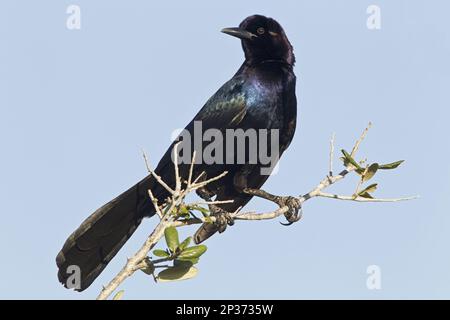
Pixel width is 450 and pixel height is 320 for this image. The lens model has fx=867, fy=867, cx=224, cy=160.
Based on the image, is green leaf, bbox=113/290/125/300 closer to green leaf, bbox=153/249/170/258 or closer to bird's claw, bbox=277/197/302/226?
green leaf, bbox=153/249/170/258

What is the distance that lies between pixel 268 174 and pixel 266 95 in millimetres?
831

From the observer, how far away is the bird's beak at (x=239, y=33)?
917 centimetres

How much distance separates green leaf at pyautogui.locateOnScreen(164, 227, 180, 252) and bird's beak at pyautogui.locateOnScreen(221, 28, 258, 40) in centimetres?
410

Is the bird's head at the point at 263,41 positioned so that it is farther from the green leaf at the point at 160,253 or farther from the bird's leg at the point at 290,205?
the green leaf at the point at 160,253

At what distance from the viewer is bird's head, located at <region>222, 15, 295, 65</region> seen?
30.5ft

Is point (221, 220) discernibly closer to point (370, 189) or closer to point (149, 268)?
point (370, 189)

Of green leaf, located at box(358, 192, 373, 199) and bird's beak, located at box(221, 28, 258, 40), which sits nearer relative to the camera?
green leaf, located at box(358, 192, 373, 199)

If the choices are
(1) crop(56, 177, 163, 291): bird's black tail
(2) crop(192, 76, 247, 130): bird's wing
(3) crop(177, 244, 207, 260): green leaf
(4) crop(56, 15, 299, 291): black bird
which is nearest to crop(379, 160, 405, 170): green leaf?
(3) crop(177, 244, 207, 260): green leaf

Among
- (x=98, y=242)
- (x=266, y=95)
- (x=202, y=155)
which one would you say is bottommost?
(x=98, y=242)

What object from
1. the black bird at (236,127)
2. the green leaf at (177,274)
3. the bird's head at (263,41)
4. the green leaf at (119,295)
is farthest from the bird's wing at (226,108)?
the green leaf at (119,295)

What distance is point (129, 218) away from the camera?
782 centimetres

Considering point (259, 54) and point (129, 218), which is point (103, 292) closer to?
point (129, 218)
